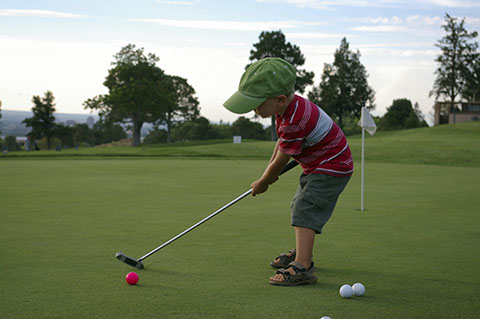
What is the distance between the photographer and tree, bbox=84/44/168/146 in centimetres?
5747

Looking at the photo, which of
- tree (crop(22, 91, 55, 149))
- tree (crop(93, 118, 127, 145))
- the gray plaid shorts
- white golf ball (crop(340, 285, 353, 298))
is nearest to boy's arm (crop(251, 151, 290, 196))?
the gray plaid shorts

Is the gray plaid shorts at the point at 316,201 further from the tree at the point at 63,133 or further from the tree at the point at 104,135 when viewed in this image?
the tree at the point at 104,135

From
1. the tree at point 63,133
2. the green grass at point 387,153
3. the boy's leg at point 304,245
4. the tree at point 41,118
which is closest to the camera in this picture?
the boy's leg at point 304,245

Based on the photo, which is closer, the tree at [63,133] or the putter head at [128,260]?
the putter head at [128,260]

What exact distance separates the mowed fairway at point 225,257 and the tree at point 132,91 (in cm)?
4864

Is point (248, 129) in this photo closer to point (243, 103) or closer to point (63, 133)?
point (63, 133)

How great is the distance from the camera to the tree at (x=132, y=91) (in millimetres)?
57469

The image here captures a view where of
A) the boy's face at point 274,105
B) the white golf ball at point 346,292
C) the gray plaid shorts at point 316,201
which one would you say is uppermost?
the boy's face at point 274,105

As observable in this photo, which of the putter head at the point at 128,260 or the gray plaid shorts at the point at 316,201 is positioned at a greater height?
the gray plaid shorts at the point at 316,201

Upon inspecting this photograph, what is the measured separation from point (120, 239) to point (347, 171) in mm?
2710

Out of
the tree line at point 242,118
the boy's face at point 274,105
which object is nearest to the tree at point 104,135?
the tree line at point 242,118

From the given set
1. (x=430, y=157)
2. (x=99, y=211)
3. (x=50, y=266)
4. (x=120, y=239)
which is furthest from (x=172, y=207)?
(x=430, y=157)

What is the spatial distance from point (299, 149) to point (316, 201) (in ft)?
1.67

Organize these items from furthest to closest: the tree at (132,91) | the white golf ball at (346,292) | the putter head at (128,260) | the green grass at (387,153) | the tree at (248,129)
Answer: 1. the tree at (248,129)
2. the tree at (132,91)
3. the green grass at (387,153)
4. the putter head at (128,260)
5. the white golf ball at (346,292)
